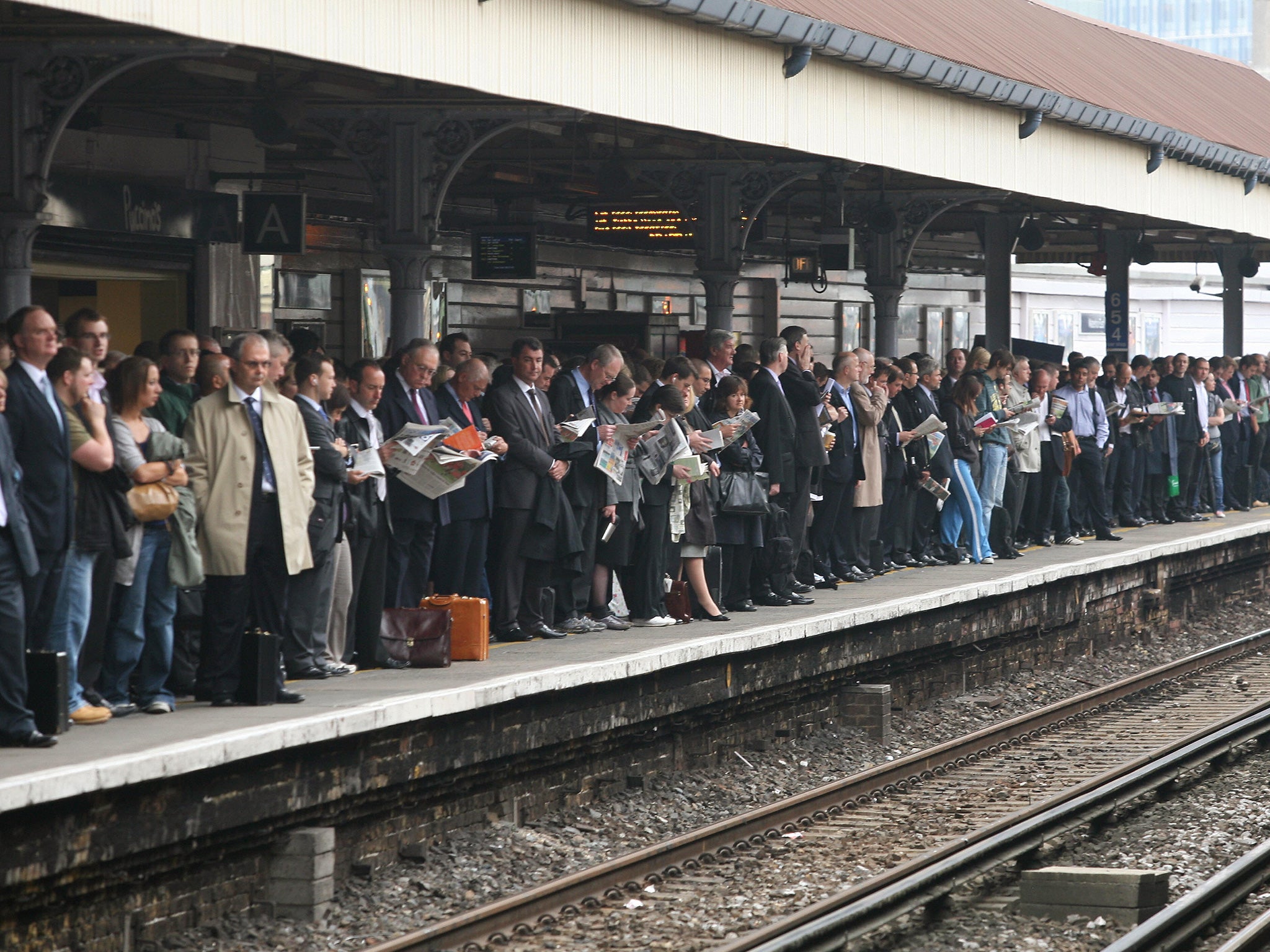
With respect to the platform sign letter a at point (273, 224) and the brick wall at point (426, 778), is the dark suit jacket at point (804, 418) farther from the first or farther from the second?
the platform sign letter a at point (273, 224)

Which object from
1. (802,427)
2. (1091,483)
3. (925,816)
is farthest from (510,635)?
(1091,483)

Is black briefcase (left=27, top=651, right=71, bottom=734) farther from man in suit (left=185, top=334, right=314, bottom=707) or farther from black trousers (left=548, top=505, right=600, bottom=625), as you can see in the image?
black trousers (left=548, top=505, right=600, bottom=625)

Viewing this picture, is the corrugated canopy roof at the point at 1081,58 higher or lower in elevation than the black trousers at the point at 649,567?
higher

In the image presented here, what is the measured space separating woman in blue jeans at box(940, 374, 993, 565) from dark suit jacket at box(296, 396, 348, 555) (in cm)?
741

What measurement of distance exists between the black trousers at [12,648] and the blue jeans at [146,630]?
0.91 meters

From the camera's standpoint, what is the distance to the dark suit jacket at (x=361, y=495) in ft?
31.8

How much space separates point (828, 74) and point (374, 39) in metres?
5.30

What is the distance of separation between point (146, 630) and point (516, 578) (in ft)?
9.83

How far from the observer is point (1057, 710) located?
14375mm

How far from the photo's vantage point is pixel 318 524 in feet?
30.6

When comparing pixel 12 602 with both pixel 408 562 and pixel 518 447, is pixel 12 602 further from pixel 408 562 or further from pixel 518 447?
pixel 518 447

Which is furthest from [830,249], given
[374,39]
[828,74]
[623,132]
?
[374,39]

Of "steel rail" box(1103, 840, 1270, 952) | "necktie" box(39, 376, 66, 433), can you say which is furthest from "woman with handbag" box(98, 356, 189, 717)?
"steel rail" box(1103, 840, 1270, 952)

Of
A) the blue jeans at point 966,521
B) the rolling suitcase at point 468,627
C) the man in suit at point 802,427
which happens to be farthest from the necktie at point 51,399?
the blue jeans at point 966,521
